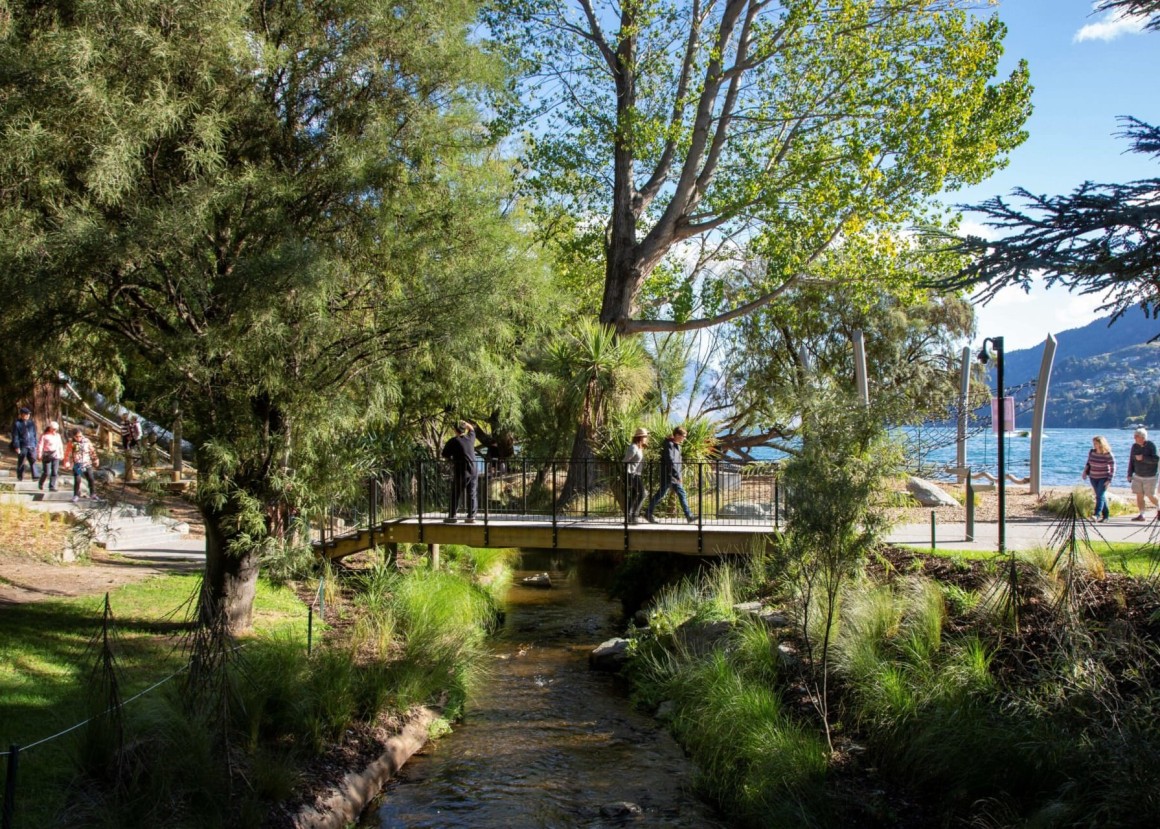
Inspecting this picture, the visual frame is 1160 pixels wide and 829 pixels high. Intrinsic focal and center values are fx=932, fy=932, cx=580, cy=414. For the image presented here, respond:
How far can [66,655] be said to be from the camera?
32.9 feet

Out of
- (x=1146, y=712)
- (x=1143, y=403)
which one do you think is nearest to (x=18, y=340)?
(x=1146, y=712)

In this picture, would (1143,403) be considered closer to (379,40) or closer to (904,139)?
(904,139)

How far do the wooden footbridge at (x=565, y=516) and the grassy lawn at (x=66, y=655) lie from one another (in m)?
2.09

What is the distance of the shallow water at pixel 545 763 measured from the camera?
338 inches

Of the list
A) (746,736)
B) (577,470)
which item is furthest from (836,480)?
(577,470)

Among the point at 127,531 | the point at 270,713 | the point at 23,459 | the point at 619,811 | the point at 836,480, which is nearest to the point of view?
the point at 836,480

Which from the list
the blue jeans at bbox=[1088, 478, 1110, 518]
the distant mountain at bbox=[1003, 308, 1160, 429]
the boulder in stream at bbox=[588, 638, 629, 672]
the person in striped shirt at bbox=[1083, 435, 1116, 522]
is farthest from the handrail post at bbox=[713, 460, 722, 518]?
the distant mountain at bbox=[1003, 308, 1160, 429]

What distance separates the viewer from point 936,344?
1345 inches

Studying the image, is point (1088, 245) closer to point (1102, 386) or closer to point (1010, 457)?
point (1010, 457)

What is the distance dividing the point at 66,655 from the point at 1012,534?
44.4 feet

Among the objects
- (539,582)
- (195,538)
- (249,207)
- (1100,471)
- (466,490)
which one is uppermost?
(249,207)

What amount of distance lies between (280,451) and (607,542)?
5.89m

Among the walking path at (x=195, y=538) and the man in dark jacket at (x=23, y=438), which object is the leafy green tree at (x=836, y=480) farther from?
the man in dark jacket at (x=23, y=438)

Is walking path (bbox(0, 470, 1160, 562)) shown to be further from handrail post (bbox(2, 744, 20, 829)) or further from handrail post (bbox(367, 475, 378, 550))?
handrail post (bbox(2, 744, 20, 829))
